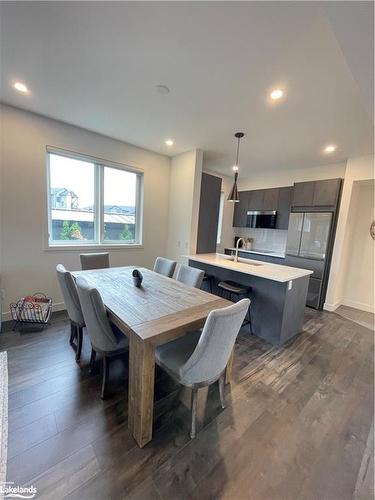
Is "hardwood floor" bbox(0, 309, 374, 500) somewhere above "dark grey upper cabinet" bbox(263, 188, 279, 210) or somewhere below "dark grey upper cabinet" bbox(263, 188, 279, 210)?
below

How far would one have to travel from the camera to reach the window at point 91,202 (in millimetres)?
3258

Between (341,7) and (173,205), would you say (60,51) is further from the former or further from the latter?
(173,205)

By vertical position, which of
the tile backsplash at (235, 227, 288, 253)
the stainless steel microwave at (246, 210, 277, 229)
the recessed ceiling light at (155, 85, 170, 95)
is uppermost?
the recessed ceiling light at (155, 85, 170, 95)

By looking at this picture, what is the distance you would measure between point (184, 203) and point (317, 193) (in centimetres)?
261

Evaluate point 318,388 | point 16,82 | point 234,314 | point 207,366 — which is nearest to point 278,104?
point 234,314

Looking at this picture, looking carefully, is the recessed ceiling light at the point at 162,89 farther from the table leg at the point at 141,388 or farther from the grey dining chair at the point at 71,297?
the table leg at the point at 141,388

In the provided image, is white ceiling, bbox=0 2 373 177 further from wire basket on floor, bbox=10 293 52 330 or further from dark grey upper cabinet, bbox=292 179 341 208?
wire basket on floor, bbox=10 293 52 330

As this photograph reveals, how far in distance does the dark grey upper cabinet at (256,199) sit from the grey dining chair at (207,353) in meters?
4.36

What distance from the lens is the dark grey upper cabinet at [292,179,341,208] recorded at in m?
3.84

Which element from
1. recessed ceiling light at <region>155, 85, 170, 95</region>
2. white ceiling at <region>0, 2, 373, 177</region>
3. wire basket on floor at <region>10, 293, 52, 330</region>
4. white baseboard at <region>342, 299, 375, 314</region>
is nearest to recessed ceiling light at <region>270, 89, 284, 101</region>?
white ceiling at <region>0, 2, 373, 177</region>

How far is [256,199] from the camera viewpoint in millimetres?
5285

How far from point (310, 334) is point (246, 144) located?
3.14 metres

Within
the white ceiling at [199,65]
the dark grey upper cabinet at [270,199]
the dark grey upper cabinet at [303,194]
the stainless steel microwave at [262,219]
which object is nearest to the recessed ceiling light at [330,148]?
the white ceiling at [199,65]

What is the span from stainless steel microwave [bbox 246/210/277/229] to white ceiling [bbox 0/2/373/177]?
6.61 feet
